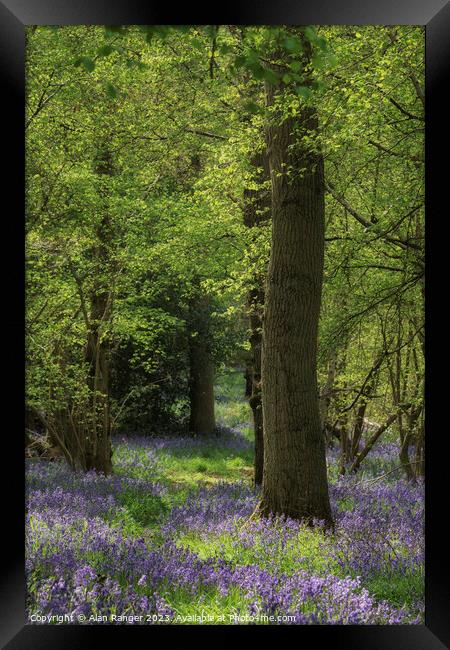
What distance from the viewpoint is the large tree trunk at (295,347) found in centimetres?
729

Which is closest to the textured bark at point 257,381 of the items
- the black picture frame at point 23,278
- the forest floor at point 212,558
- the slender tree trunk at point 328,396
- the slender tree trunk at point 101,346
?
the slender tree trunk at point 328,396

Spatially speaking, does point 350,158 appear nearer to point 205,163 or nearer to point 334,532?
point 334,532

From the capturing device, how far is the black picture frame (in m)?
4.64

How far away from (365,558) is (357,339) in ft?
13.4

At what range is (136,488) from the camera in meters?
9.73

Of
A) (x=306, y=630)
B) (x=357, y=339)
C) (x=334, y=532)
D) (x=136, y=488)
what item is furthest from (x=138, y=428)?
(x=306, y=630)

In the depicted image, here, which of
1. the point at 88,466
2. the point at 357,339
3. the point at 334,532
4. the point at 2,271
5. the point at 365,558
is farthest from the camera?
the point at 88,466

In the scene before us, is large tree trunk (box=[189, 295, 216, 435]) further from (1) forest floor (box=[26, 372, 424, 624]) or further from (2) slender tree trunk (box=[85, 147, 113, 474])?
(1) forest floor (box=[26, 372, 424, 624])

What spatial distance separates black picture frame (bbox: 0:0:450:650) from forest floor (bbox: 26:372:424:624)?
11cm

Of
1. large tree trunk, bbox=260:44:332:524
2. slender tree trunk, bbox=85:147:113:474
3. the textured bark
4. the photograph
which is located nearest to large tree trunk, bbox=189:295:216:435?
the photograph

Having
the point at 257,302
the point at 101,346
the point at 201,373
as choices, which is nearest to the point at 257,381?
the point at 257,302

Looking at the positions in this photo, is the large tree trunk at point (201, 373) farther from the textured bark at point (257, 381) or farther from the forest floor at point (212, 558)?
the forest floor at point (212, 558)

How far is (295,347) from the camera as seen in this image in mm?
7379

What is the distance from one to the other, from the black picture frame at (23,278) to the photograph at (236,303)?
4.3 inches
